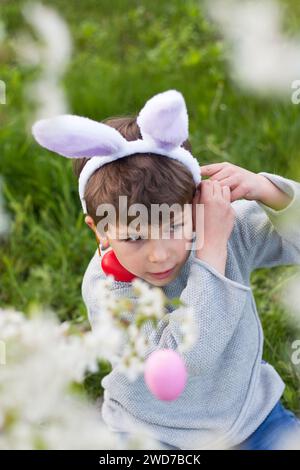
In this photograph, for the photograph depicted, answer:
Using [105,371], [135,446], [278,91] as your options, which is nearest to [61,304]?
[105,371]

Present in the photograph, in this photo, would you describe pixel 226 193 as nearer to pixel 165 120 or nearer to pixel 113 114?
pixel 165 120

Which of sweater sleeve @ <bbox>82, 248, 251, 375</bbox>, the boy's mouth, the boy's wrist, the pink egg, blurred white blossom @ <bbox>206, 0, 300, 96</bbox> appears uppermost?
blurred white blossom @ <bbox>206, 0, 300, 96</bbox>

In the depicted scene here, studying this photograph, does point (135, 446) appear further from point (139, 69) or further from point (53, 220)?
point (139, 69)

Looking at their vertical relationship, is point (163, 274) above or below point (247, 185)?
below

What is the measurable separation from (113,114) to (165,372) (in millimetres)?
1992

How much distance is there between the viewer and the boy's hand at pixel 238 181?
1.14 metres

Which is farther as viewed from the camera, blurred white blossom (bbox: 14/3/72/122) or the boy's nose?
blurred white blossom (bbox: 14/3/72/122)

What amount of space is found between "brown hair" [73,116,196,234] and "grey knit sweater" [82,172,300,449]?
15 centimetres

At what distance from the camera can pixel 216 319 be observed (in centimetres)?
107

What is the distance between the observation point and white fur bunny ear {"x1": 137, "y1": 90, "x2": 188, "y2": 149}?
35.4 inches

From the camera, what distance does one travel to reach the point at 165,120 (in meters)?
0.93

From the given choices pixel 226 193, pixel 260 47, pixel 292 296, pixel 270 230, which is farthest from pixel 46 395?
pixel 260 47

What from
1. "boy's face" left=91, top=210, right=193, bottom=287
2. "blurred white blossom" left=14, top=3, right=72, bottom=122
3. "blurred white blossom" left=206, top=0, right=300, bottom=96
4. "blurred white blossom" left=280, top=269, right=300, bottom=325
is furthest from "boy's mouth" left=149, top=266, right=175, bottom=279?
"blurred white blossom" left=14, top=3, right=72, bottom=122

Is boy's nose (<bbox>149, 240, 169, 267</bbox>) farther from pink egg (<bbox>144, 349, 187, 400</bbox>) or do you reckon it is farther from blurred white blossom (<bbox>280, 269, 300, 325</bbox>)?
blurred white blossom (<bbox>280, 269, 300, 325</bbox>)
